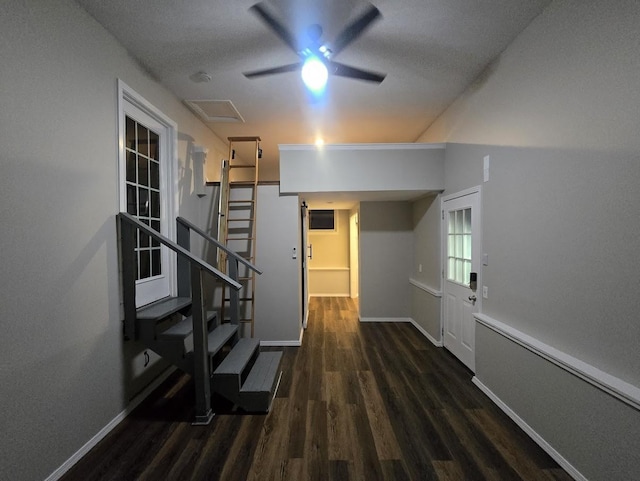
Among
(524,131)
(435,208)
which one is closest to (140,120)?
(524,131)

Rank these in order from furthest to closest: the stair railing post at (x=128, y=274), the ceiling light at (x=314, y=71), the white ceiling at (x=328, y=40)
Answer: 1. the stair railing post at (x=128, y=274)
2. the ceiling light at (x=314, y=71)
3. the white ceiling at (x=328, y=40)

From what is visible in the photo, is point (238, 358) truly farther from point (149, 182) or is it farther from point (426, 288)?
point (426, 288)

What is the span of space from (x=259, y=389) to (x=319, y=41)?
2.85m

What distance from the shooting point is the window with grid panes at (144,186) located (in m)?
2.44

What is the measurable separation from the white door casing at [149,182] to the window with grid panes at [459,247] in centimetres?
324

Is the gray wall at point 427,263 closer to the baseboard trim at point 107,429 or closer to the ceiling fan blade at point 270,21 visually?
the ceiling fan blade at point 270,21

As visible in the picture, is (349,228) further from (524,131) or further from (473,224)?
(524,131)

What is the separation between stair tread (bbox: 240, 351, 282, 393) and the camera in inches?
89.0

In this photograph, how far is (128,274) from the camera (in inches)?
83.4

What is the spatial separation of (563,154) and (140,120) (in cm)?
341

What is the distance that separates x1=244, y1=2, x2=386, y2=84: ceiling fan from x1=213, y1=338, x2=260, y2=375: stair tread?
244 centimetres

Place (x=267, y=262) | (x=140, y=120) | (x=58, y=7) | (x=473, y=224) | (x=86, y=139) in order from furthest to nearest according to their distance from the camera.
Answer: (x=267, y=262)
(x=473, y=224)
(x=140, y=120)
(x=86, y=139)
(x=58, y=7)

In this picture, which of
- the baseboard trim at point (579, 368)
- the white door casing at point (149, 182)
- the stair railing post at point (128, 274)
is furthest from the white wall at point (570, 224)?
the white door casing at point (149, 182)

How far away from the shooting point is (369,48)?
227cm
